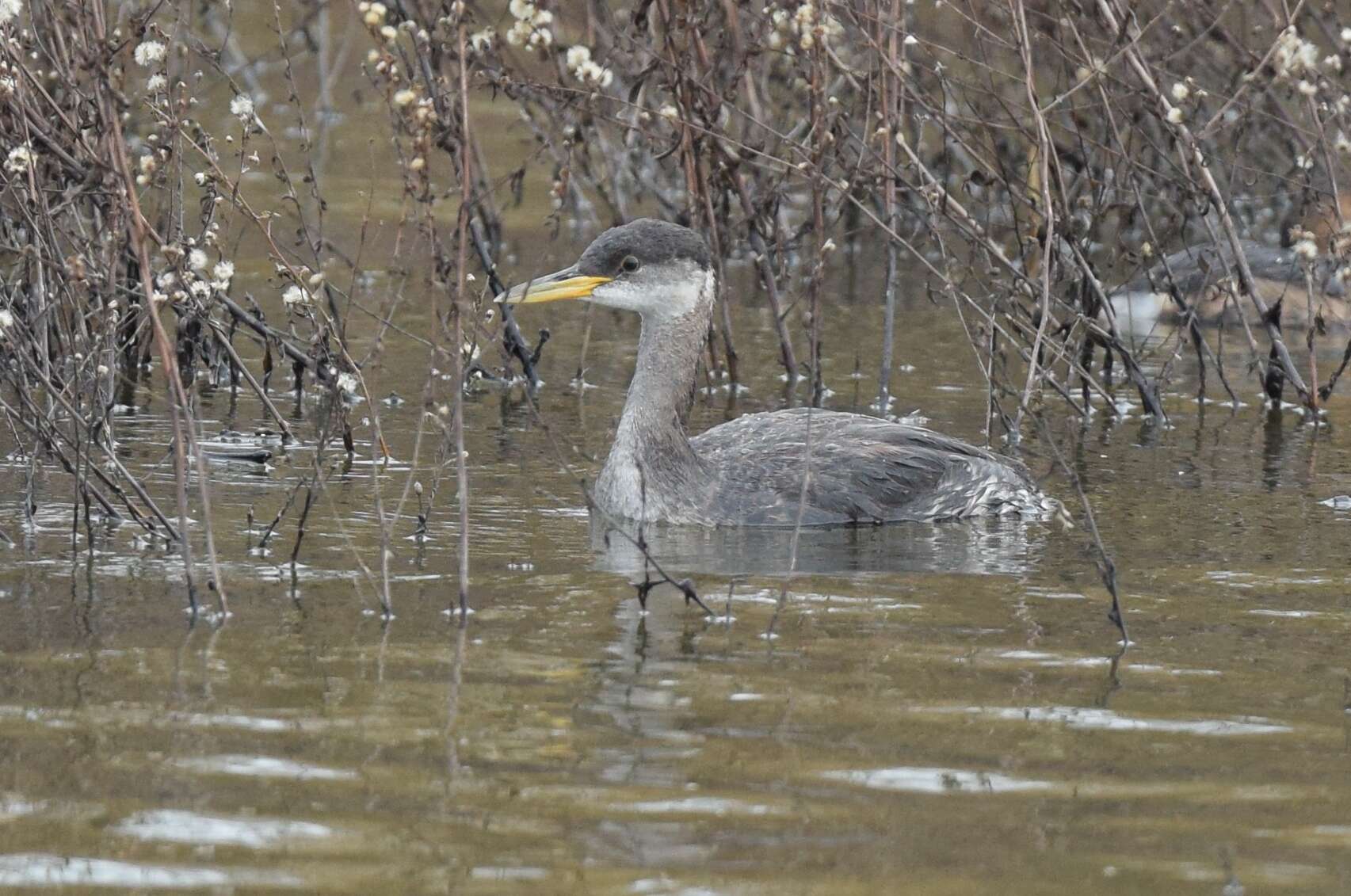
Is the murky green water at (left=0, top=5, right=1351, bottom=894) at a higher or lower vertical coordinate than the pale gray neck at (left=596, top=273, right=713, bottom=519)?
lower

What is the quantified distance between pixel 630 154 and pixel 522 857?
11519 mm

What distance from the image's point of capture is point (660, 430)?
29.7ft

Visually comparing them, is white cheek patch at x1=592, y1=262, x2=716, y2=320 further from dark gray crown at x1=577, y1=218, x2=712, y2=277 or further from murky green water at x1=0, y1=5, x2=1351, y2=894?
murky green water at x1=0, y1=5, x2=1351, y2=894

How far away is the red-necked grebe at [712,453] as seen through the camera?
8.90 m

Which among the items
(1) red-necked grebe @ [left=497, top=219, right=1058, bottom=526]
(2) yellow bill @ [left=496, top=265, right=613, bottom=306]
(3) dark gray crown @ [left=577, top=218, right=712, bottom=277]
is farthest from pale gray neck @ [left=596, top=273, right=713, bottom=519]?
(2) yellow bill @ [left=496, top=265, right=613, bottom=306]

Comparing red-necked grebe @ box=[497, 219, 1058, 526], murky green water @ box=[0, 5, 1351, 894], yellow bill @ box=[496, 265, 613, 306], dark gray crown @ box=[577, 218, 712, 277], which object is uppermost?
dark gray crown @ box=[577, 218, 712, 277]

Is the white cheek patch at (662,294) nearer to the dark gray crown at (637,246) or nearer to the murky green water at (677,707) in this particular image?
the dark gray crown at (637,246)

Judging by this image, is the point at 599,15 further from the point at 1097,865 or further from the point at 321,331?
the point at 1097,865

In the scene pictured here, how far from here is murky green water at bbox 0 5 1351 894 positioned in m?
4.65

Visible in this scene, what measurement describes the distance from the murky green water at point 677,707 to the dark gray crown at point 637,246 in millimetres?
988

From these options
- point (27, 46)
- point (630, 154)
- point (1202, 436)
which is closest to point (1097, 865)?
point (27, 46)

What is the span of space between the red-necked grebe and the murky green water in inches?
10.5

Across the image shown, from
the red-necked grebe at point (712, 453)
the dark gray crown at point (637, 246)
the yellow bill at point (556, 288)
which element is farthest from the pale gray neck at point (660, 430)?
the yellow bill at point (556, 288)

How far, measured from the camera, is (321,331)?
840cm
